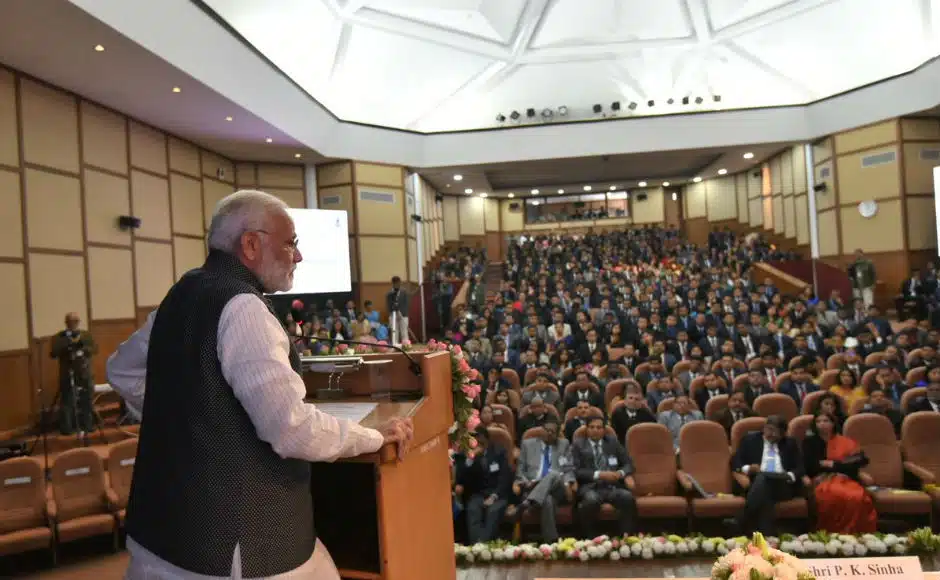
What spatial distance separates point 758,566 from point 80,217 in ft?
28.6

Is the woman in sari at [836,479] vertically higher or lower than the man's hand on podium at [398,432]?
lower

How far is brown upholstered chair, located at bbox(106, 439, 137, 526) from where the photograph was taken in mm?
4629

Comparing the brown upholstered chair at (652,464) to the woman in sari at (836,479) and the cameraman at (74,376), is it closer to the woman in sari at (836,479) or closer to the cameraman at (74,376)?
the woman in sari at (836,479)

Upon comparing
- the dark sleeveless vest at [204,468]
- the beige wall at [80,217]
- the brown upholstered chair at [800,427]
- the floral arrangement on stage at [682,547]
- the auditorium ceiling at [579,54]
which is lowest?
the floral arrangement on stage at [682,547]

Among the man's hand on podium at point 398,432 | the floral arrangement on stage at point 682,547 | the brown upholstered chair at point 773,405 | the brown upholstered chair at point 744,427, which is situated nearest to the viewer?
the man's hand on podium at point 398,432

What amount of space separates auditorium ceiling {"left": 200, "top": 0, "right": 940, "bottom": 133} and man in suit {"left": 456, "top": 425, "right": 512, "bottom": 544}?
24.6ft

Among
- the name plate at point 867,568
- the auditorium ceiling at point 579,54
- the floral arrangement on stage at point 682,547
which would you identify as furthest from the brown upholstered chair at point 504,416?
the auditorium ceiling at point 579,54

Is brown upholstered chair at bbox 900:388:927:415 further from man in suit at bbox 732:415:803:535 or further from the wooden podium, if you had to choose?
the wooden podium

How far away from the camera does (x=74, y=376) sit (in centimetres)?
681

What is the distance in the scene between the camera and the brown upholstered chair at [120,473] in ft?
15.2

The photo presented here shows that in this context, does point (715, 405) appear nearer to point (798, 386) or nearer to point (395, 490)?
point (798, 386)

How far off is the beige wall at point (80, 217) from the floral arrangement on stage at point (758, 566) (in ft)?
25.2

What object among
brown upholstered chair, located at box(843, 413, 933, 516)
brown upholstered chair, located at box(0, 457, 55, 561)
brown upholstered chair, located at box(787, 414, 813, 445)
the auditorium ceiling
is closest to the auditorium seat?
brown upholstered chair, located at box(843, 413, 933, 516)

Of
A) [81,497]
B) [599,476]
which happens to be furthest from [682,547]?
[81,497]
